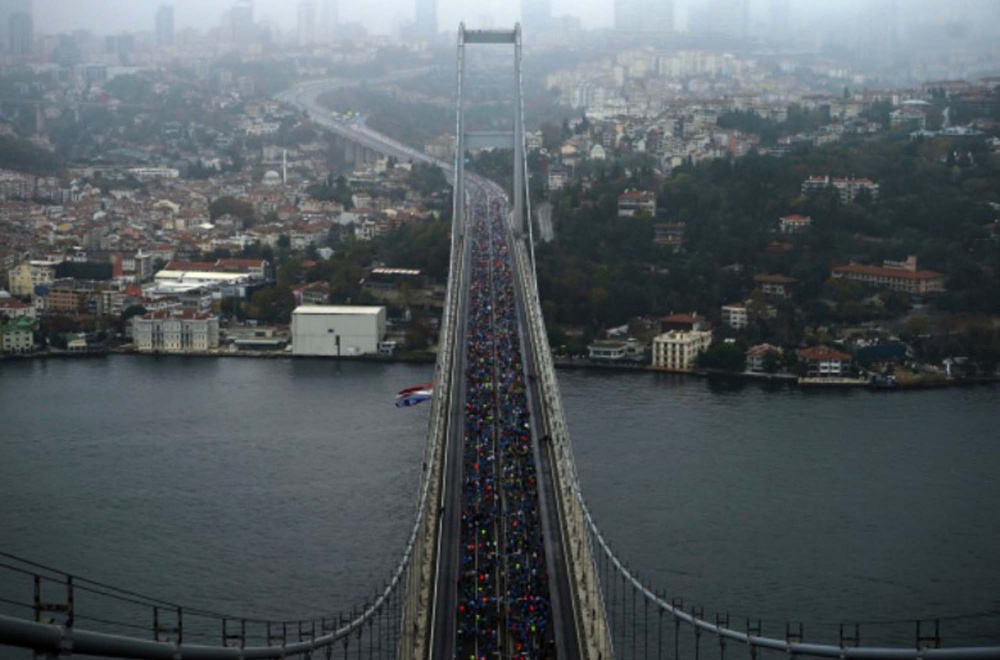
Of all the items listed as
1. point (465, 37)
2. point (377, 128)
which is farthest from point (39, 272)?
point (377, 128)

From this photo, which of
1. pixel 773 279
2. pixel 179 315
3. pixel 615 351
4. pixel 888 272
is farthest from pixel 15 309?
pixel 888 272

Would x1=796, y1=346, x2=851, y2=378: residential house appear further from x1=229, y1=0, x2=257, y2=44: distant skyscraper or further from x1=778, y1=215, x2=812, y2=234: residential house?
x1=229, y1=0, x2=257, y2=44: distant skyscraper

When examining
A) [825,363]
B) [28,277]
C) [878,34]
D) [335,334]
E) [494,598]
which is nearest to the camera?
[494,598]

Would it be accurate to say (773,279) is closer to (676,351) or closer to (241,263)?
(676,351)

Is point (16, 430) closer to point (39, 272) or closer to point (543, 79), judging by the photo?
point (39, 272)

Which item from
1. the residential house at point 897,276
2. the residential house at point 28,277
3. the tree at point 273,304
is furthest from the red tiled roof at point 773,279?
the residential house at point 28,277

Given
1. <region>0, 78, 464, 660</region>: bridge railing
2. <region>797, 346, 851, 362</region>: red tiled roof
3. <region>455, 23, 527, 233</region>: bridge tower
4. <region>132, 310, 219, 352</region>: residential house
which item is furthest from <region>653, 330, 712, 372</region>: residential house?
<region>0, 78, 464, 660</region>: bridge railing
